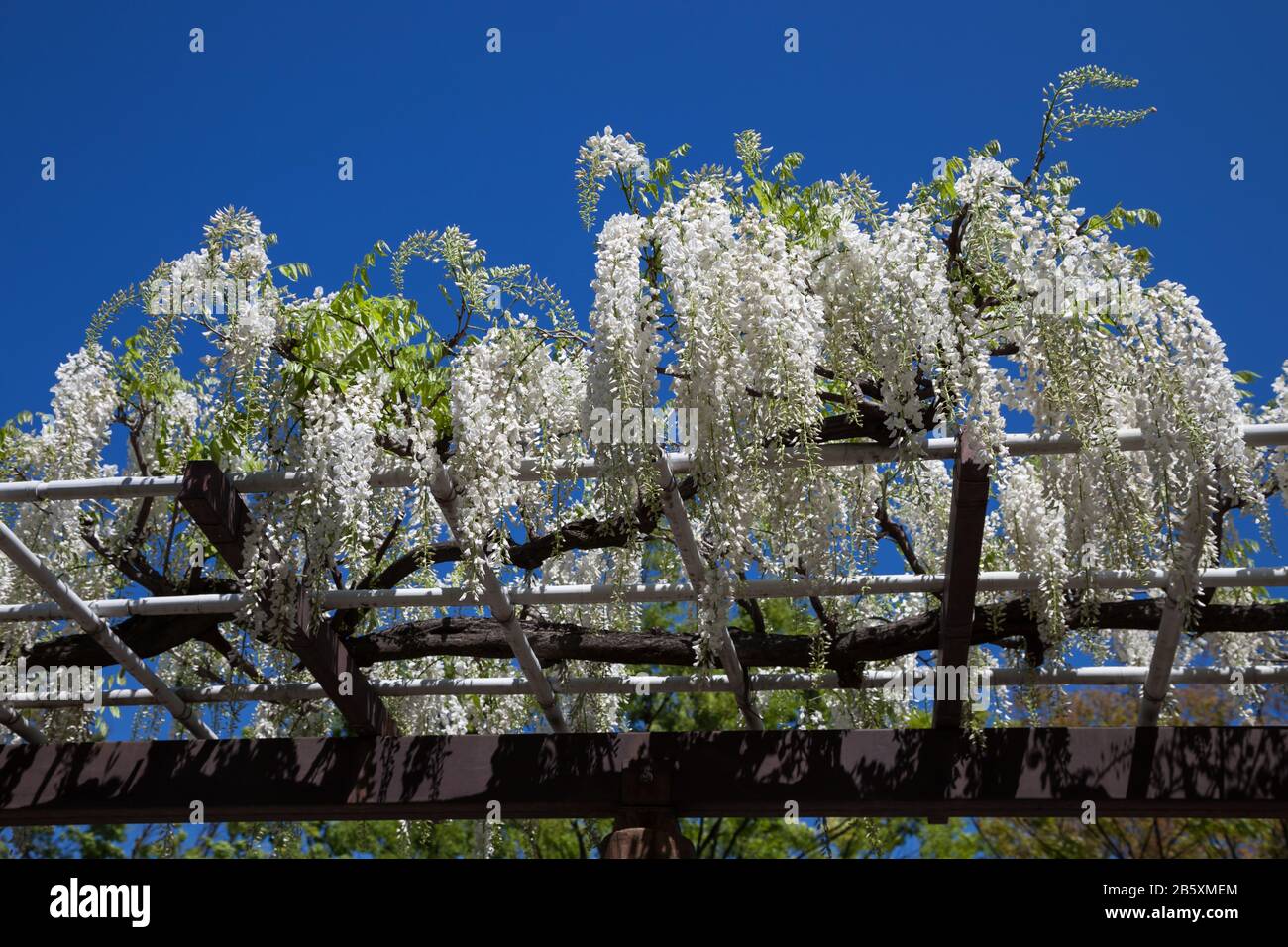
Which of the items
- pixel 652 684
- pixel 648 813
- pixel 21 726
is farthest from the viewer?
pixel 21 726

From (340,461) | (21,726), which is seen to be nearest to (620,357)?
(340,461)

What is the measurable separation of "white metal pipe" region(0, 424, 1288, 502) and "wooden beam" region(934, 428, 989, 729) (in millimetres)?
160

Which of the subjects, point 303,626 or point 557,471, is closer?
point 557,471

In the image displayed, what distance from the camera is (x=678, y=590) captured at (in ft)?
14.5

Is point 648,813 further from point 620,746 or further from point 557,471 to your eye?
point 557,471

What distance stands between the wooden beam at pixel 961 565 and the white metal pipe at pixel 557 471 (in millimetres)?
160

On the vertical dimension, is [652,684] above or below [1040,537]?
below

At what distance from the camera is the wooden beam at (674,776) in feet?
15.0

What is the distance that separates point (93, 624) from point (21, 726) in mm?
1209

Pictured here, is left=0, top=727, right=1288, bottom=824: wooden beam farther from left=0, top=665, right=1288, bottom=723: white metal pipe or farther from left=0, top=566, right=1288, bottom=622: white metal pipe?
left=0, top=566, right=1288, bottom=622: white metal pipe

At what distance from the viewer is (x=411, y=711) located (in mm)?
5750

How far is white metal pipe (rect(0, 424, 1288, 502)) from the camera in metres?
3.79

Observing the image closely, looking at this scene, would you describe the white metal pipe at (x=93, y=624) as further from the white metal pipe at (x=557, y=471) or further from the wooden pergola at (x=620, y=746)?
the white metal pipe at (x=557, y=471)
